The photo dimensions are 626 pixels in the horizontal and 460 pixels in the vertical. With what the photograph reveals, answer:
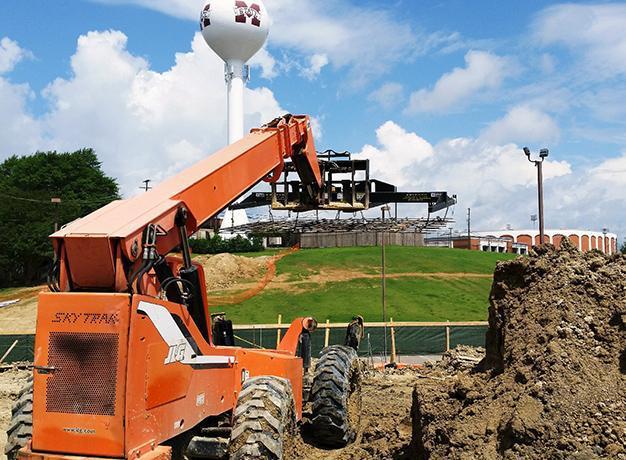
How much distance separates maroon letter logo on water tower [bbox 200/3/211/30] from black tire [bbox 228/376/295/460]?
6149 cm

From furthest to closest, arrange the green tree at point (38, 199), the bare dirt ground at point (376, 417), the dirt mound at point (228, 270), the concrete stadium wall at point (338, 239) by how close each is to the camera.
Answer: the concrete stadium wall at point (338, 239) → the green tree at point (38, 199) → the dirt mound at point (228, 270) → the bare dirt ground at point (376, 417)

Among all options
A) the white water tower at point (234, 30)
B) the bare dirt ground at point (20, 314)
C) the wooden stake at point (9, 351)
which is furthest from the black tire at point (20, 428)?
the white water tower at point (234, 30)

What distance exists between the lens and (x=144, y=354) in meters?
4.86

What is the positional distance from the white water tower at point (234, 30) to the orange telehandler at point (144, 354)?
182ft

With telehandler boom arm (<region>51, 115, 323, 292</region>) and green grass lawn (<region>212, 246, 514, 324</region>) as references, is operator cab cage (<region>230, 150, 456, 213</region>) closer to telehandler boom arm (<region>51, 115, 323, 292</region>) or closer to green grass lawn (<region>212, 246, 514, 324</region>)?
telehandler boom arm (<region>51, 115, 323, 292</region>)

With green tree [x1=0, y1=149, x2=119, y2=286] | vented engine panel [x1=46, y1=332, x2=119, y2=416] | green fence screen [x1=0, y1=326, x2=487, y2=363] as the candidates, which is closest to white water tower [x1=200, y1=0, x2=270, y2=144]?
green tree [x1=0, y1=149, x2=119, y2=286]

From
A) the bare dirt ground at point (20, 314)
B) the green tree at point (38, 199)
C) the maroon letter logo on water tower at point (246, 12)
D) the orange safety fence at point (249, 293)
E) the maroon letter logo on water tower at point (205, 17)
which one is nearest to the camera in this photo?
the bare dirt ground at point (20, 314)

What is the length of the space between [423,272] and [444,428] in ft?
148

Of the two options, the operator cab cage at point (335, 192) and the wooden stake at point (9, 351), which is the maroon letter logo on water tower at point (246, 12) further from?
the operator cab cage at point (335, 192)

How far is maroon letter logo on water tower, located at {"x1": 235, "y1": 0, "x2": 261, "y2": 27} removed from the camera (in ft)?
203

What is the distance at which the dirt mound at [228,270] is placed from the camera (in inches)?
1762

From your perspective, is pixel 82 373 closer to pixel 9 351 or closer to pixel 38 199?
pixel 9 351

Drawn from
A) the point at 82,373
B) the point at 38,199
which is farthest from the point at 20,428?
the point at 38,199

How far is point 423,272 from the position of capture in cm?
5041
